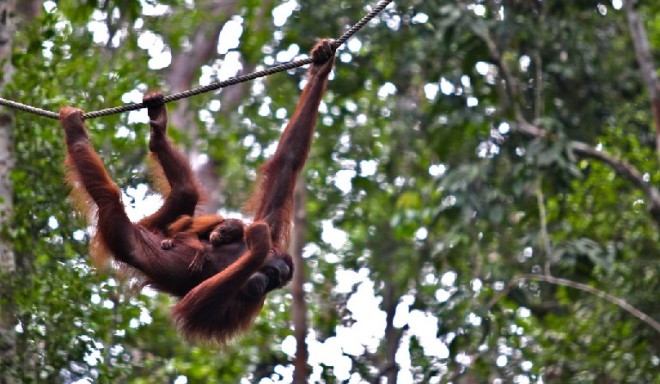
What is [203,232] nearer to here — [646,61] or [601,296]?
[601,296]

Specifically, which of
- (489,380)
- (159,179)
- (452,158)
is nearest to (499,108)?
(452,158)

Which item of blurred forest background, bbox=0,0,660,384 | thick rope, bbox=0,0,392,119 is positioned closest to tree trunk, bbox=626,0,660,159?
blurred forest background, bbox=0,0,660,384

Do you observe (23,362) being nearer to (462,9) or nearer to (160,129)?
(160,129)

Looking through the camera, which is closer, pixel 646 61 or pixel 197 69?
pixel 646 61

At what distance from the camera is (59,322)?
20.5ft

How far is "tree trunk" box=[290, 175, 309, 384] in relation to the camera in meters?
8.11

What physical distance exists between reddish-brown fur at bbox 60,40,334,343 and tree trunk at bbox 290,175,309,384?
107cm

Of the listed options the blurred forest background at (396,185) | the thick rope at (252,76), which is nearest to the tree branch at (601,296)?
the blurred forest background at (396,185)

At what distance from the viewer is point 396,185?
444 inches

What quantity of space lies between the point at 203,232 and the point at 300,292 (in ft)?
10.3

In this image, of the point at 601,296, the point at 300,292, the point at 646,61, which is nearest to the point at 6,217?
the point at 300,292

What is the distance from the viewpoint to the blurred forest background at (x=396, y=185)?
656 cm

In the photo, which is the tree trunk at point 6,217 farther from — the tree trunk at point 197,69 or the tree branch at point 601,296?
the tree trunk at point 197,69

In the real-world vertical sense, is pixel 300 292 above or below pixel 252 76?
below
